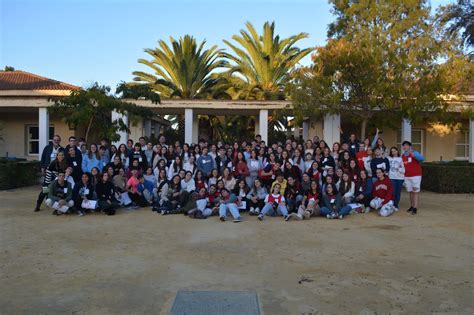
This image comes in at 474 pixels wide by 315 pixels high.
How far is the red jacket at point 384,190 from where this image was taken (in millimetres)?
9055

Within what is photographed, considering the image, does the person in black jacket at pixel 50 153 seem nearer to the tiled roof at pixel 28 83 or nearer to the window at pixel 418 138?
the tiled roof at pixel 28 83

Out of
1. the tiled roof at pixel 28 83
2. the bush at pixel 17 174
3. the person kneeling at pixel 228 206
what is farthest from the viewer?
the tiled roof at pixel 28 83

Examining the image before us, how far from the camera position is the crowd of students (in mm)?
8781

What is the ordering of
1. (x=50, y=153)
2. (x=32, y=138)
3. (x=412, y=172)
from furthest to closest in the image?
(x=32, y=138)
(x=50, y=153)
(x=412, y=172)

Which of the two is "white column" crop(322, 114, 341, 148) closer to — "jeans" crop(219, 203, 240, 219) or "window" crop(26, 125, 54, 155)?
"jeans" crop(219, 203, 240, 219)

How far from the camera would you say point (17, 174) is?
13.6 m

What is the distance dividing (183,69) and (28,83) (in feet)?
23.6

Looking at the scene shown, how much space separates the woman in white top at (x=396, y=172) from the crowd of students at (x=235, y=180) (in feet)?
0.07

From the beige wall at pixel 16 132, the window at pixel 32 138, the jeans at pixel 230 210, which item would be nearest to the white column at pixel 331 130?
the jeans at pixel 230 210

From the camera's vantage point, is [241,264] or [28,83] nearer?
[241,264]

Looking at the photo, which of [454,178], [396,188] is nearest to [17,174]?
[396,188]

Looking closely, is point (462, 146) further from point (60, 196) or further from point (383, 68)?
point (60, 196)

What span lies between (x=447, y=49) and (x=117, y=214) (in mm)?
10660

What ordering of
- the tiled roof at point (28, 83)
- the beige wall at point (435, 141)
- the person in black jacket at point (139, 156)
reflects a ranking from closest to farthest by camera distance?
the person in black jacket at point (139, 156) < the tiled roof at point (28, 83) < the beige wall at point (435, 141)
